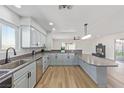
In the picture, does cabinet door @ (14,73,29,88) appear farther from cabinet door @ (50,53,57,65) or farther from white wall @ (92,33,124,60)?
white wall @ (92,33,124,60)

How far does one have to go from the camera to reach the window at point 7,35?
392cm

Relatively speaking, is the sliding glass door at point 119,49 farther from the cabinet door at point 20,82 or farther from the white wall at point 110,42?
the cabinet door at point 20,82

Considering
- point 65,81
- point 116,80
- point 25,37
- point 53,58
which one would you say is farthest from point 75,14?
point 53,58

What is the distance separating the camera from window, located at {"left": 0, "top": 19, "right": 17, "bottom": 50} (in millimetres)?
3918

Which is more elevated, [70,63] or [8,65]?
[8,65]

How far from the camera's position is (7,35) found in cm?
433

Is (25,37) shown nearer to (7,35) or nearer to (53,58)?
(7,35)

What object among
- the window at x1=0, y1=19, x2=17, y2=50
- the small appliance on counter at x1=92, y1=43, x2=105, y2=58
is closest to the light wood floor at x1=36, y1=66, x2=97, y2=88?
the window at x1=0, y1=19, x2=17, y2=50

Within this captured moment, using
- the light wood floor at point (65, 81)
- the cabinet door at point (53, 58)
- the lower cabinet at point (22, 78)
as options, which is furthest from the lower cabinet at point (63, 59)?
the lower cabinet at point (22, 78)

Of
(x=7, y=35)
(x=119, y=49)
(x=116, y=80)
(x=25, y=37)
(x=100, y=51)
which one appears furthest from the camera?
(x=100, y=51)
